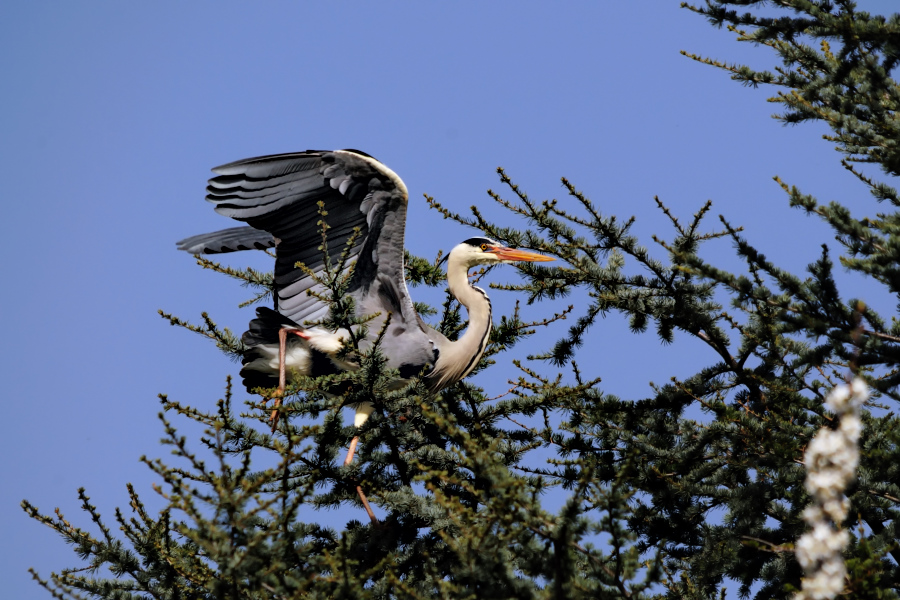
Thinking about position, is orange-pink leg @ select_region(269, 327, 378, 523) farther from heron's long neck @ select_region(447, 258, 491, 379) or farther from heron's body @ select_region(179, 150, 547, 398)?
heron's long neck @ select_region(447, 258, 491, 379)

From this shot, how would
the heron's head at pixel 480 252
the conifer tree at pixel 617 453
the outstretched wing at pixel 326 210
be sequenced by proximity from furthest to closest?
the heron's head at pixel 480 252 < the outstretched wing at pixel 326 210 < the conifer tree at pixel 617 453

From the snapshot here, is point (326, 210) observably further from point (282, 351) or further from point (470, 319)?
point (470, 319)

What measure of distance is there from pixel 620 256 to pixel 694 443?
0.91 metres

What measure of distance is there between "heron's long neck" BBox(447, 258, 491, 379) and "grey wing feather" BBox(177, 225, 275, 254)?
1275 mm

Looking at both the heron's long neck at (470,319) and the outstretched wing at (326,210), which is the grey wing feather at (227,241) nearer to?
the outstretched wing at (326,210)

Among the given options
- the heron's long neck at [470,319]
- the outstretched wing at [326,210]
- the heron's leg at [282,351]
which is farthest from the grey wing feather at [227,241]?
the heron's long neck at [470,319]

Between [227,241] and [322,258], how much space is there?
1034 mm

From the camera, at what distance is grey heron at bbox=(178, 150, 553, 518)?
5.03 metres

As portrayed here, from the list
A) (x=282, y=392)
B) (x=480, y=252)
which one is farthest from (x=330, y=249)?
(x=282, y=392)

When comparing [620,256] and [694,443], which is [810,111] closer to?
[620,256]

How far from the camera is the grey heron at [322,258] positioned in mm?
5031

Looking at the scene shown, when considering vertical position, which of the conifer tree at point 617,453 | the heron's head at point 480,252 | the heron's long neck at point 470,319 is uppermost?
the heron's head at point 480,252

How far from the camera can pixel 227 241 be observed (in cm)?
600

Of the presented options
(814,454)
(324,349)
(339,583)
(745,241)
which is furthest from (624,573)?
(324,349)
